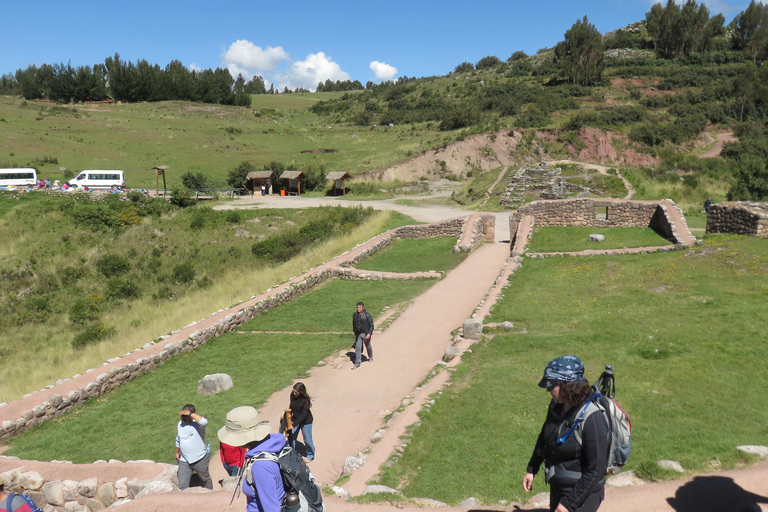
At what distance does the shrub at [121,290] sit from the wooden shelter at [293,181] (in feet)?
66.8

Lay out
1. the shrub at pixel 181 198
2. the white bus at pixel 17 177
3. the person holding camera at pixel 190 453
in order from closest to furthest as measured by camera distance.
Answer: the person holding camera at pixel 190 453 < the shrub at pixel 181 198 < the white bus at pixel 17 177

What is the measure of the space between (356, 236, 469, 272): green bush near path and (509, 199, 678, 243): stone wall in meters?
4.05

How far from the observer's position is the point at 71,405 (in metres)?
10.9

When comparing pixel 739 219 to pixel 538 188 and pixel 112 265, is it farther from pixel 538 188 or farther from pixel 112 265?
pixel 112 265

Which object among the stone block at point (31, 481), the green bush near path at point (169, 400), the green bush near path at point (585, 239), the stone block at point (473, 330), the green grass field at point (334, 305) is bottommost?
the green bush near path at point (169, 400)

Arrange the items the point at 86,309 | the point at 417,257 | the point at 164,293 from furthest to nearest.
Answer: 1. the point at 164,293
2. the point at 86,309
3. the point at 417,257

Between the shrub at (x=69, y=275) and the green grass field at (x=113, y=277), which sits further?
the shrub at (x=69, y=275)

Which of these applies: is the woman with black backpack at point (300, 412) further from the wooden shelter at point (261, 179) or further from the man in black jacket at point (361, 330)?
the wooden shelter at point (261, 179)

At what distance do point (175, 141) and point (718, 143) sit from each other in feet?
198

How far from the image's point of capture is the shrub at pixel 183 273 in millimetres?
28594

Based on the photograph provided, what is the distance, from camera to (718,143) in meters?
55.6

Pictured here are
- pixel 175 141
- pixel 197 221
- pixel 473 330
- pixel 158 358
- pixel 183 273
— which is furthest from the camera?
pixel 175 141

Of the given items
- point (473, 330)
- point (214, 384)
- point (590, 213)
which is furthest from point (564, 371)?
point (590, 213)

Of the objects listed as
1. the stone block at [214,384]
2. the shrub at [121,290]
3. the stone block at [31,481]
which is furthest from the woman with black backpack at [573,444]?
the shrub at [121,290]
